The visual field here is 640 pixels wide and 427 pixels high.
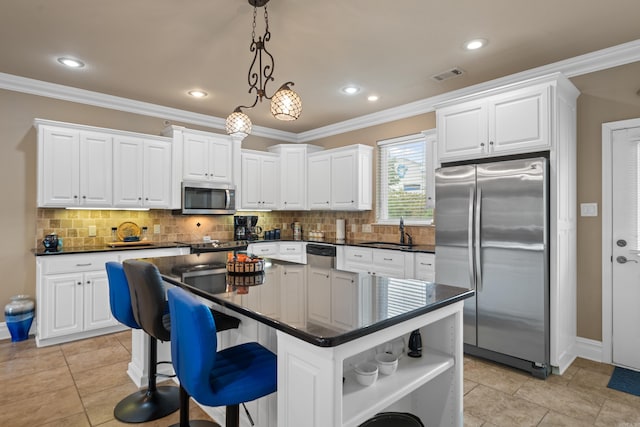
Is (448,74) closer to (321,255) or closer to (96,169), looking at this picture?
(321,255)

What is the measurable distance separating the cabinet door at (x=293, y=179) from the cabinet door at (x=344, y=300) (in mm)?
3580

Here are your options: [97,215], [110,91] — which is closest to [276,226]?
[97,215]

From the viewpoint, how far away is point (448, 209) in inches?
136

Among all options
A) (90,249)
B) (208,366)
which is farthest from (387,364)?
(90,249)

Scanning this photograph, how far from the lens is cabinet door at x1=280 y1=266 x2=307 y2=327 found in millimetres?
1408

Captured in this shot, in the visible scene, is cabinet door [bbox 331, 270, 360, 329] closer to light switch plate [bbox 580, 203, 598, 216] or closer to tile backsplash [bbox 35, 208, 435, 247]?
light switch plate [bbox 580, 203, 598, 216]

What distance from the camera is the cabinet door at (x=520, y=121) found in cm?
295

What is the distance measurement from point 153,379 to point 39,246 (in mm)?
2613

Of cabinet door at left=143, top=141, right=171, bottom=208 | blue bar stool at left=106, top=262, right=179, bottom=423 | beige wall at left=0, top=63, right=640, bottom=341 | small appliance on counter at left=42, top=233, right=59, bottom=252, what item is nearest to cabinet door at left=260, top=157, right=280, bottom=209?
beige wall at left=0, top=63, right=640, bottom=341

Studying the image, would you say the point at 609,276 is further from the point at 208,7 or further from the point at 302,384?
the point at 208,7

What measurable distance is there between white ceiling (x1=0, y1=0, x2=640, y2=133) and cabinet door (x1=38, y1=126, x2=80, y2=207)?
62 centimetres

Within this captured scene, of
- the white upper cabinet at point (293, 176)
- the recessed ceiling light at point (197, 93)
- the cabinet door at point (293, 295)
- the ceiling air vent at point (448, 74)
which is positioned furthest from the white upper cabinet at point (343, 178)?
the cabinet door at point (293, 295)

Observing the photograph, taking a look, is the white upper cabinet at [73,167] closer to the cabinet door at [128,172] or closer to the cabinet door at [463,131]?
the cabinet door at [128,172]

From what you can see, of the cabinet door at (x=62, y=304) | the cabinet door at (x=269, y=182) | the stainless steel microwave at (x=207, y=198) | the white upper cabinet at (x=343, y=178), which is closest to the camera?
Answer: the cabinet door at (x=62, y=304)
